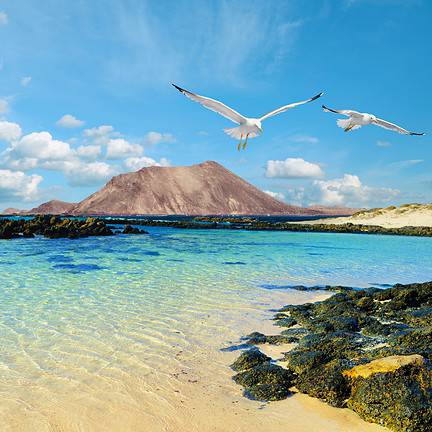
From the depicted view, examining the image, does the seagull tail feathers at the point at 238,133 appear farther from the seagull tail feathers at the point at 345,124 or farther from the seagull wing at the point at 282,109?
the seagull tail feathers at the point at 345,124

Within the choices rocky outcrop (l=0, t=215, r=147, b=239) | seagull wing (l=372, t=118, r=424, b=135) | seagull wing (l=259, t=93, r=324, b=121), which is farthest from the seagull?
rocky outcrop (l=0, t=215, r=147, b=239)

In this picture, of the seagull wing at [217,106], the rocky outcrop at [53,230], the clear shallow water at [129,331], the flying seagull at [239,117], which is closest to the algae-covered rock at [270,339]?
the clear shallow water at [129,331]

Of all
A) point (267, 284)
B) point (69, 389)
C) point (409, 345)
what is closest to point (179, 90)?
point (69, 389)

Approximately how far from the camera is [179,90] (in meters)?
9.70

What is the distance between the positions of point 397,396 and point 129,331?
6.15 metres

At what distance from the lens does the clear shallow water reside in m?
5.63

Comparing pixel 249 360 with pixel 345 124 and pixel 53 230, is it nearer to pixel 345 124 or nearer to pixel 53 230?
pixel 345 124

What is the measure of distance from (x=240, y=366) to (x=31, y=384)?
3688 millimetres

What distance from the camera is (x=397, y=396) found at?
5098 mm

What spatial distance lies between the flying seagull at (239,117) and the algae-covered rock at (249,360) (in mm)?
6607

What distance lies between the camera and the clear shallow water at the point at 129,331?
5633 mm

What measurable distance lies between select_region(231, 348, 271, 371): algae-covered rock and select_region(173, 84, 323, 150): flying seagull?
21.7 ft

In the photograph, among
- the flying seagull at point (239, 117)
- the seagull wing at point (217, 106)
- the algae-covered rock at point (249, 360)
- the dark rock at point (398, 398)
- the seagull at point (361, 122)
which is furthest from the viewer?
the seagull at point (361, 122)

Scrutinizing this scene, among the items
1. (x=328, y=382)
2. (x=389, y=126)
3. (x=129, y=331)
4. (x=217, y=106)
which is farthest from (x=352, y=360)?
(x=389, y=126)
